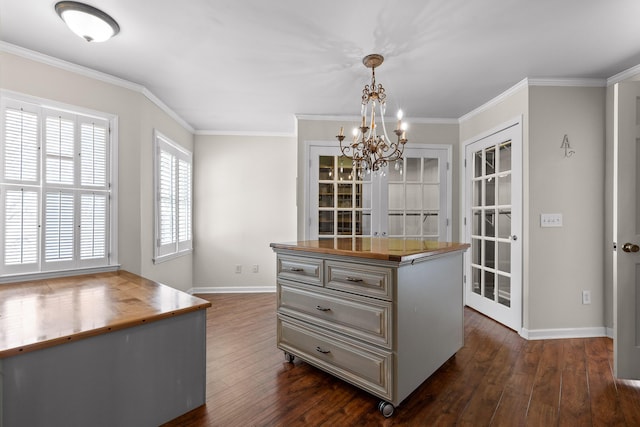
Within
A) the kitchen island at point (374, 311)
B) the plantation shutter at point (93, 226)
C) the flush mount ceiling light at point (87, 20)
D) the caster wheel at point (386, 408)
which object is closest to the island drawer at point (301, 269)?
the kitchen island at point (374, 311)

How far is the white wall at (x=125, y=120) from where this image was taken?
2379 millimetres

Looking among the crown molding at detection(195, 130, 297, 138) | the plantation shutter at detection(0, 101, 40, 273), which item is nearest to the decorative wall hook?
the crown molding at detection(195, 130, 297, 138)

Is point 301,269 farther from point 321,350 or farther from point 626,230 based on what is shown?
point 626,230

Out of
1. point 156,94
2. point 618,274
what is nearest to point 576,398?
point 618,274

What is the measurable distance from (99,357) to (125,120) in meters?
2.28

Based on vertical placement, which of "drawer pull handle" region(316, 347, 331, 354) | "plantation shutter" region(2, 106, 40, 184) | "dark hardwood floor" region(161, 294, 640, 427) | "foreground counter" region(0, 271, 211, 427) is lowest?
"dark hardwood floor" region(161, 294, 640, 427)

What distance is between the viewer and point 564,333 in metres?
2.88

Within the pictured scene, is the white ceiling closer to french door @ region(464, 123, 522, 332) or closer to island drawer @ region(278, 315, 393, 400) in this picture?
french door @ region(464, 123, 522, 332)

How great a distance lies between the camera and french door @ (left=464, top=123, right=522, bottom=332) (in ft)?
9.99

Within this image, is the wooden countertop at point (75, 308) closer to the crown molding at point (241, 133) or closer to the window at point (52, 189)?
the window at point (52, 189)

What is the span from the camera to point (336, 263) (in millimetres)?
1979

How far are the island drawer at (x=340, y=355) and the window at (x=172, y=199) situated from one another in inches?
75.8

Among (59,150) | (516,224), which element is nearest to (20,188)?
(59,150)

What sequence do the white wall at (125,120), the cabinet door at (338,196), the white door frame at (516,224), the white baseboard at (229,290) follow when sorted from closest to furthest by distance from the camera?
the white wall at (125,120)
the white door frame at (516,224)
the cabinet door at (338,196)
the white baseboard at (229,290)
